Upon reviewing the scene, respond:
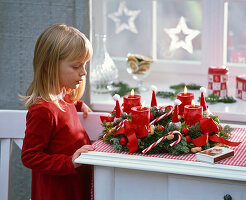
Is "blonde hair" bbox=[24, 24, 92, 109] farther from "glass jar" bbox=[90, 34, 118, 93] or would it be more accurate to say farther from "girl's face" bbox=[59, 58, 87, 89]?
"glass jar" bbox=[90, 34, 118, 93]

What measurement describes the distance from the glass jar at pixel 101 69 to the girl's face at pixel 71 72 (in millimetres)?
603

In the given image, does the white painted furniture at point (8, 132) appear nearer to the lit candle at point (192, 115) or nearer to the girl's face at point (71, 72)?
the girl's face at point (71, 72)

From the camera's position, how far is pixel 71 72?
1592 millimetres

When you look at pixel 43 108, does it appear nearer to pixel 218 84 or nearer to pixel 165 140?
pixel 165 140

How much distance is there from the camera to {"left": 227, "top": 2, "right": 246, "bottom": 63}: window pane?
7.29 feet

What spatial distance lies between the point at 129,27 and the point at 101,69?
0.35 m

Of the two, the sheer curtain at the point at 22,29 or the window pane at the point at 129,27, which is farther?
Result: the window pane at the point at 129,27

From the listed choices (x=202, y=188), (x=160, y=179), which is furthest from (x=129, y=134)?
(x=202, y=188)

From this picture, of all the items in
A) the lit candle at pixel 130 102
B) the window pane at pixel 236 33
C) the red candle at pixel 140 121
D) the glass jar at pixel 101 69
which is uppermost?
the window pane at pixel 236 33

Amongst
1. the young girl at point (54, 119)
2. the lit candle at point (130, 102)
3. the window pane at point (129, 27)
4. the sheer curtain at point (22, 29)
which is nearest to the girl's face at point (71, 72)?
the young girl at point (54, 119)

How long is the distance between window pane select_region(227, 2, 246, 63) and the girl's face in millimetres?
939

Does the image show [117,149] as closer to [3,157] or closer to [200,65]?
[3,157]

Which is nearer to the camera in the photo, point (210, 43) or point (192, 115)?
point (192, 115)

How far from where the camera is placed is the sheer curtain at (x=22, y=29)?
2.01 metres
